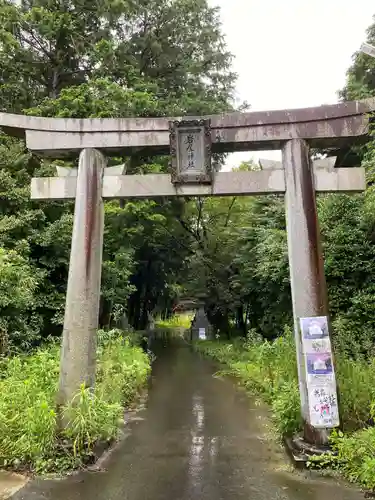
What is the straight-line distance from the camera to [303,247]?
6578mm

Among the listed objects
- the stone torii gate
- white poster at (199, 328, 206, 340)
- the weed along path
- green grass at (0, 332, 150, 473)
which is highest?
the stone torii gate

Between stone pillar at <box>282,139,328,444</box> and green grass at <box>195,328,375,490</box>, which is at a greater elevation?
stone pillar at <box>282,139,328,444</box>

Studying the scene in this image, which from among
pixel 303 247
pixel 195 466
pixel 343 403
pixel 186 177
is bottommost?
pixel 195 466

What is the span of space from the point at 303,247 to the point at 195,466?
12.1ft

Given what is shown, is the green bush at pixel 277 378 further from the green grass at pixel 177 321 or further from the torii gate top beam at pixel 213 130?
the green grass at pixel 177 321

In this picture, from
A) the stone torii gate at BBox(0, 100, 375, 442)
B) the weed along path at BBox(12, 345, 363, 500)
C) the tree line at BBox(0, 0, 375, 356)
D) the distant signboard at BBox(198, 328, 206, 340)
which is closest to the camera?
the weed along path at BBox(12, 345, 363, 500)

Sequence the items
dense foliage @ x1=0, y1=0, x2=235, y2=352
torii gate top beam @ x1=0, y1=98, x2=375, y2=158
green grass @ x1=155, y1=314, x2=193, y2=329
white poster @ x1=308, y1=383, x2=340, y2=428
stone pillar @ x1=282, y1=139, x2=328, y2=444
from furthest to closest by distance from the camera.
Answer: green grass @ x1=155, y1=314, x2=193, y2=329, dense foliage @ x1=0, y1=0, x2=235, y2=352, torii gate top beam @ x1=0, y1=98, x2=375, y2=158, stone pillar @ x1=282, y1=139, x2=328, y2=444, white poster @ x1=308, y1=383, x2=340, y2=428

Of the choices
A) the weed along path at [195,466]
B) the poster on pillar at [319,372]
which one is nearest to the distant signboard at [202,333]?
the weed along path at [195,466]

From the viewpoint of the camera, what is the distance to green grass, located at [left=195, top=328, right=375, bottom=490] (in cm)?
527

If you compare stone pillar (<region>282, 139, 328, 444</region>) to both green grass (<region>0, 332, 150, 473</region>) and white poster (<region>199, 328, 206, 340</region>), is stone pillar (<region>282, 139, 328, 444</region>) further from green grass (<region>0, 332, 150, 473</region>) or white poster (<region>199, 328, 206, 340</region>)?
white poster (<region>199, 328, 206, 340</region>)

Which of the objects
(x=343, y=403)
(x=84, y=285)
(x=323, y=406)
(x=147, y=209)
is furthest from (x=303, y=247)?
(x=147, y=209)

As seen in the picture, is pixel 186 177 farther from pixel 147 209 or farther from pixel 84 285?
pixel 147 209

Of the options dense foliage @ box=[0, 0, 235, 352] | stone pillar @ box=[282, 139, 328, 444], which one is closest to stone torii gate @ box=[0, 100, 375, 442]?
stone pillar @ box=[282, 139, 328, 444]

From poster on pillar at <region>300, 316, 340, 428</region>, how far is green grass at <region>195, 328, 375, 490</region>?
1.03 feet
